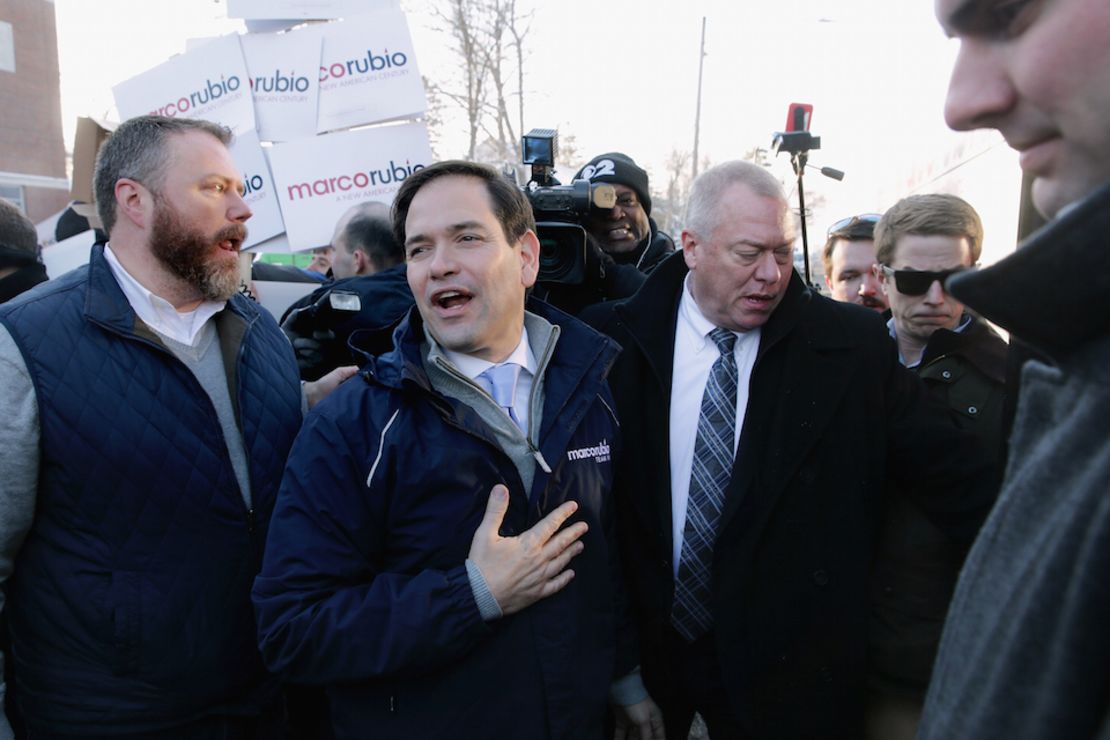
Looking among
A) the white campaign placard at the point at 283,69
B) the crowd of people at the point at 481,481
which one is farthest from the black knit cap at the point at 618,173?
the white campaign placard at the point at 283,69

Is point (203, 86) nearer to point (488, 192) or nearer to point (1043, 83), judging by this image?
point (488, 192)

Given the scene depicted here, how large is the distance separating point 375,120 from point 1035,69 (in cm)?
354

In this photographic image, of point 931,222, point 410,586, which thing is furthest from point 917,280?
point 410,586

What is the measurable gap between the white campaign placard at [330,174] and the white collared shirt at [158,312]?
6.11 ft

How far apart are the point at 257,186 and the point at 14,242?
1.33m

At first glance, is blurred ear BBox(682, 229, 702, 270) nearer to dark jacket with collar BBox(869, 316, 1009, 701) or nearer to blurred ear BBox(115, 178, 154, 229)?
dark jacket with collar BBox(869, 316, 1009, 701)

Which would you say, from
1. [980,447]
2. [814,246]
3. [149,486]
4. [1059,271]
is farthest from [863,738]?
[814,246]

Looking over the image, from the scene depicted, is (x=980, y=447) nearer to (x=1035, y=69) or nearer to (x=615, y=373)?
(x=615, y=373)

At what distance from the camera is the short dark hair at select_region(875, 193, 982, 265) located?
2252mm

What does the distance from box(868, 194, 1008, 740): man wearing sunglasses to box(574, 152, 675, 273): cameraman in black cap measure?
116 centimetres

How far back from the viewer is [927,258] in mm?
2240

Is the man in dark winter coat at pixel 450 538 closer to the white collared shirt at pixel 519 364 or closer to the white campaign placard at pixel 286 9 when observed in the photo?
the white collared shirt at pixel 519 364

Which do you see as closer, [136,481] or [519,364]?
[136,481]

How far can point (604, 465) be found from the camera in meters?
1.80
